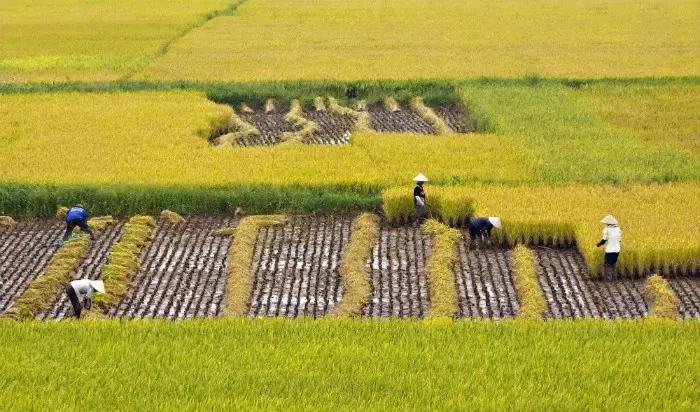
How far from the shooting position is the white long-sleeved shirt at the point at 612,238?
11.4 meters

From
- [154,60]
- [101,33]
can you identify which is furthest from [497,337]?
[101,33]

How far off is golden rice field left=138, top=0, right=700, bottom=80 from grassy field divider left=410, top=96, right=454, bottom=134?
2.24 m

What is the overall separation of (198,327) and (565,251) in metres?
4.65

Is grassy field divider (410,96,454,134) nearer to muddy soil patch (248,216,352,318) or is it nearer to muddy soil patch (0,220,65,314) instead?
muddy soil patch (248,216,352,318)

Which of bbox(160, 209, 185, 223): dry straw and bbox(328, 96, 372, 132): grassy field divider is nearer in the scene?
bbox(160, 209, 185, 223): dry straw

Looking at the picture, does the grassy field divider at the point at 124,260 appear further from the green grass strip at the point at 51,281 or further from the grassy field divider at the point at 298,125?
the grassy field divider at the point at 298,125

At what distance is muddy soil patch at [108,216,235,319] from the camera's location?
11.3 m

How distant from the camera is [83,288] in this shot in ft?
34.4

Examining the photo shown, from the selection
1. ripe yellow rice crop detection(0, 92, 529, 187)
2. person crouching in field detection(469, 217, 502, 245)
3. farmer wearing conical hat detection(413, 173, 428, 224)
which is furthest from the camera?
ripe yellow rice crop detection(0, 92, 529, 187)

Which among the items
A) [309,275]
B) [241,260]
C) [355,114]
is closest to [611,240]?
[309,275]

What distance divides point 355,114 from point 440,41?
33.7 feet

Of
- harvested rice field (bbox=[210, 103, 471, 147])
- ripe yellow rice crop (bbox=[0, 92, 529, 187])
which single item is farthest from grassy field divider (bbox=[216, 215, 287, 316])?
harvested rice field (bbox=[210, 103, 471, 147])

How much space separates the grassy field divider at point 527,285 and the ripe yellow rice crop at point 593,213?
506 mm

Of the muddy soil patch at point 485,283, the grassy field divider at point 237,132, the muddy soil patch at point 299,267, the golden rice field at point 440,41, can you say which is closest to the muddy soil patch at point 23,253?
the muddy soil patch at point 299,267
